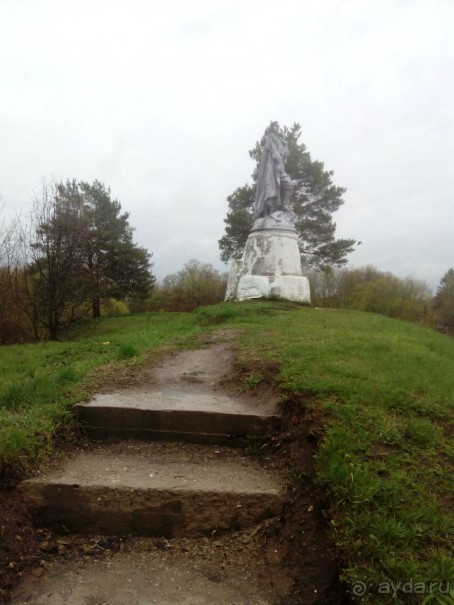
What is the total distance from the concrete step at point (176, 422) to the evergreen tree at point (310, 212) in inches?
871

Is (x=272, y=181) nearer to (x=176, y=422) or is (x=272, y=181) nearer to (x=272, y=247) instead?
(x=272, y=247)

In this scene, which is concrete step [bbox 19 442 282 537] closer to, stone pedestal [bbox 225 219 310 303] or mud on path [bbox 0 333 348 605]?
mud on path [bbox 0 333 348 605]

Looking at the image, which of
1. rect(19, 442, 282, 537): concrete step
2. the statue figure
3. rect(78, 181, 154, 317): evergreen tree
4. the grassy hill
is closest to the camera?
the grassy hill

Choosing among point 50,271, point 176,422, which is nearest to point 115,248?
point 50,271

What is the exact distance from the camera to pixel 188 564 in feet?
6.88

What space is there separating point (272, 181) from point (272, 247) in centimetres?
278

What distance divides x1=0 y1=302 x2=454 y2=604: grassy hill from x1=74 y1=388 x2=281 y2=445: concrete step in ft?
0.60

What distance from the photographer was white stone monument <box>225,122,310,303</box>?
12430 millimetres

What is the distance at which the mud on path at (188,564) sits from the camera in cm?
187

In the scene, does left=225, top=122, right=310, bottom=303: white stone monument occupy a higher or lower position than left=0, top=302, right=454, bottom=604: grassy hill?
higher

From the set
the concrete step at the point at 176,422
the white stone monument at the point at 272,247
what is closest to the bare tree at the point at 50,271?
the white stone monument at the point at 272,247

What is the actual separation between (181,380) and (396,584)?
2.89m

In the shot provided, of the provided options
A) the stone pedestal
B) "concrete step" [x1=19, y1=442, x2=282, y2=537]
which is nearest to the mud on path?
"concrete step" [x1=19, y1=442, x2=282, y2=537]

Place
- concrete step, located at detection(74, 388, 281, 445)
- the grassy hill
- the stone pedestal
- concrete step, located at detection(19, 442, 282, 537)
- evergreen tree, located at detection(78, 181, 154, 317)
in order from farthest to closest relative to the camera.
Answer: evergreen tree, located at detection(78, 181, 154, 317) < the stone pedestal < concrete step, located at detection(74, 388, 281, 445) < concrete step, located at detection(19, 442, 282, 537) < the grassy hill
